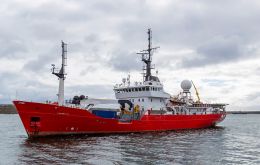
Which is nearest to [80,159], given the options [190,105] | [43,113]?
[43,113]

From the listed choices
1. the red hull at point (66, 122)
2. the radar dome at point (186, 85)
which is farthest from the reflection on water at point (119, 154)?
the radar dome at point (186, 85)

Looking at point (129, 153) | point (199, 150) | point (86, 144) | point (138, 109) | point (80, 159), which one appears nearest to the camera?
point (80, 159)

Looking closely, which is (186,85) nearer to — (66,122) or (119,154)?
(66,122)

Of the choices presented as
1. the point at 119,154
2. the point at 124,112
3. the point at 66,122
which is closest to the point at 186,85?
the point at 124,112

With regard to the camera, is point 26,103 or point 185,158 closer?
point 185,158

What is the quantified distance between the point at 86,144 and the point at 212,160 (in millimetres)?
11221

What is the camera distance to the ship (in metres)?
31.8

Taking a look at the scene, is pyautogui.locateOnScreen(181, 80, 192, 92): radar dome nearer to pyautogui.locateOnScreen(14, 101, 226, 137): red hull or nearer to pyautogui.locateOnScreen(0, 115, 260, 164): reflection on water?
pyautogui.locateOnScreen(14, 101, 226, 137): red hull

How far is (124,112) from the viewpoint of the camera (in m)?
39.7

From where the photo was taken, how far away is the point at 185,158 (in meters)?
21.9

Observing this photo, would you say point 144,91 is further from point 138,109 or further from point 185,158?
point 185,158

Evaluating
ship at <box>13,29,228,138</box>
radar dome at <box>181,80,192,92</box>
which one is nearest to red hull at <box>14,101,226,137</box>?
ship at <box>13,29,228,138</box>

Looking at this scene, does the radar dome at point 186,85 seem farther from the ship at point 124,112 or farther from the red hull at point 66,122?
the red hull at point 66,122

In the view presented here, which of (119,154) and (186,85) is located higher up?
(186,85)
